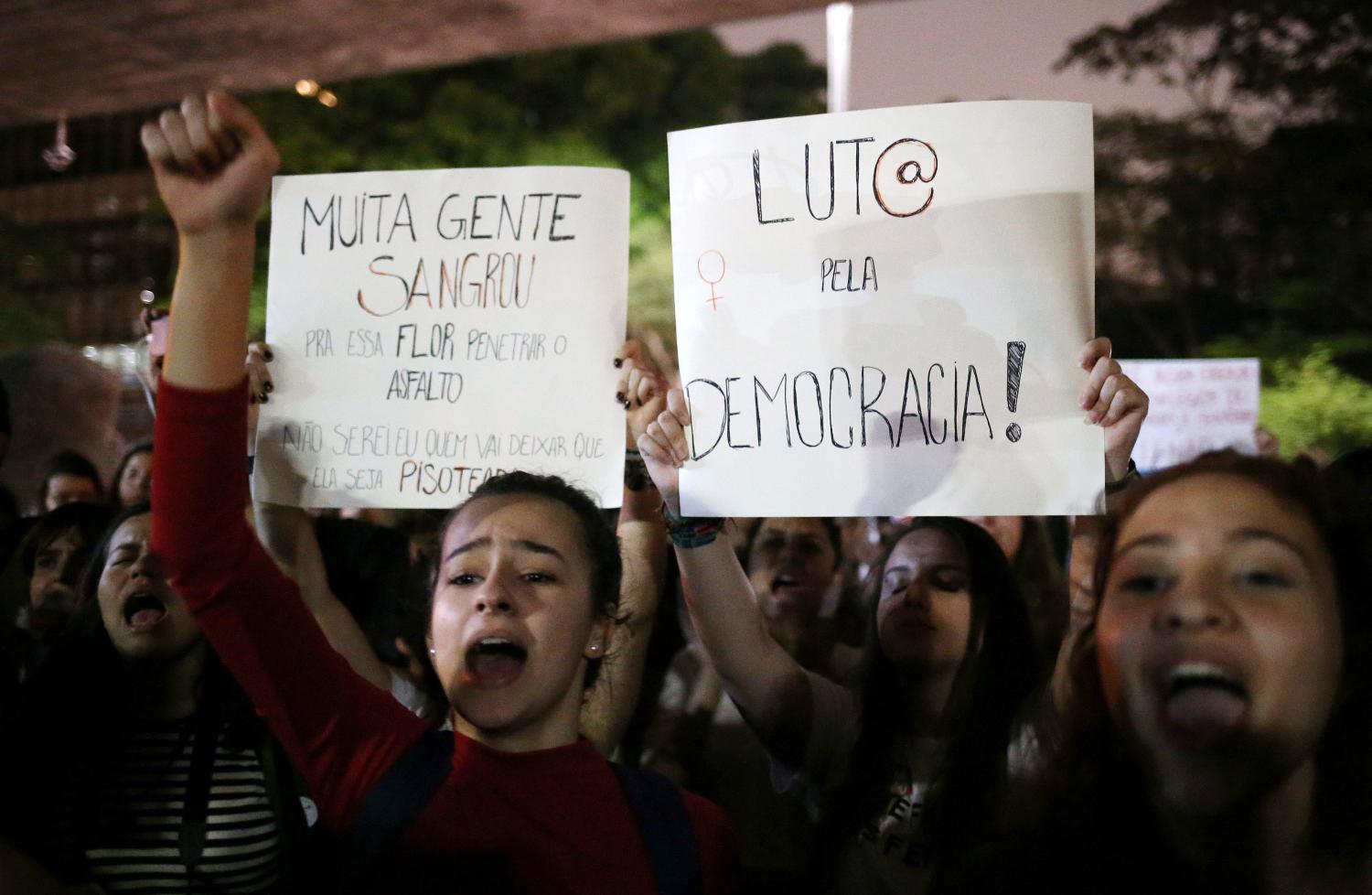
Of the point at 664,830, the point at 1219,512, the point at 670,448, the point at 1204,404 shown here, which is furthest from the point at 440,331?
the point at 1204,404

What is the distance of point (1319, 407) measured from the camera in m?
12.0

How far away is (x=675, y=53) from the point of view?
17.0m

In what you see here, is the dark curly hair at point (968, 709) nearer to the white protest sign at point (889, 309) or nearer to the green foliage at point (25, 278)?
the white protest sign at point (889, 309)

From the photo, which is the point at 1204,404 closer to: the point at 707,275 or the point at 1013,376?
the point at 1013,376

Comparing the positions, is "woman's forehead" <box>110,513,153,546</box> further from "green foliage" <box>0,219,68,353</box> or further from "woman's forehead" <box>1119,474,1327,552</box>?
"green foliage" <box>0,219,68,353</box>

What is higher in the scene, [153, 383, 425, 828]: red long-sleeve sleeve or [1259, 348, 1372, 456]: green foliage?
[1259, 348, 1372, 456]: green foliage

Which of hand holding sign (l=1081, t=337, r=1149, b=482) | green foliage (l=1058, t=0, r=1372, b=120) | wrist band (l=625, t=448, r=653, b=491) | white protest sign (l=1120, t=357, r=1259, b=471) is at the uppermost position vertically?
green foliage (l=1058, t=0, r=1372, b=120)

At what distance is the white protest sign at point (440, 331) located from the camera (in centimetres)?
252

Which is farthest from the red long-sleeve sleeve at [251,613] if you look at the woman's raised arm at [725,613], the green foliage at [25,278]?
the green foliage at [25,278]

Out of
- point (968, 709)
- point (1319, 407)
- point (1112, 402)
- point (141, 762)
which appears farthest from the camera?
point (1319, 407)

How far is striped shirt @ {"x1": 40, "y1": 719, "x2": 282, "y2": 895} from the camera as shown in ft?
6.73

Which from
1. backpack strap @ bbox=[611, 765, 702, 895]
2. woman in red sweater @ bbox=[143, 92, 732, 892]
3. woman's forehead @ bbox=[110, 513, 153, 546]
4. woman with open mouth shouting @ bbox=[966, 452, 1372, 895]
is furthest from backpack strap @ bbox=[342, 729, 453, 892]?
woman with open mouth shouting @ bbox=[966, 452, 1372, 895]

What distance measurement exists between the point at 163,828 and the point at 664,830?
0.87 meters

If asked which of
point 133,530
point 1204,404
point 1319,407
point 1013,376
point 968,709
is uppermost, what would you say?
point 1319,407
